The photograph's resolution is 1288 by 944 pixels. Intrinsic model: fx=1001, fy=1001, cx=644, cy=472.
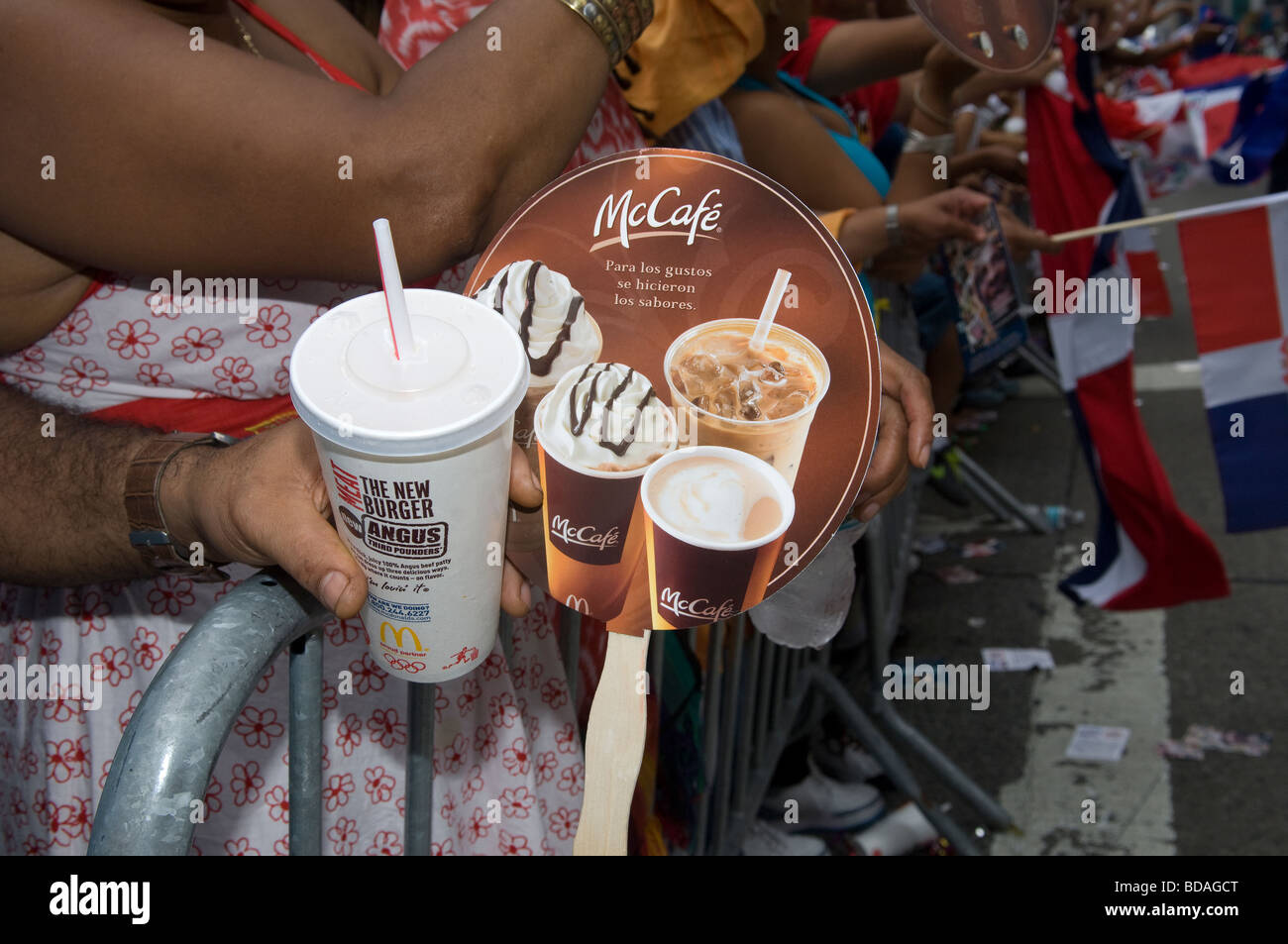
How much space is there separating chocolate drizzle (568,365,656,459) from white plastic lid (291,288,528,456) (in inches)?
3.2

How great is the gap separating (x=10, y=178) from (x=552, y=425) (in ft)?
2.05

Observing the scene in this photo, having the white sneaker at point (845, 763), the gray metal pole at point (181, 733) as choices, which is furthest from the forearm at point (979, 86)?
the gray metal pole at point (181, 733)

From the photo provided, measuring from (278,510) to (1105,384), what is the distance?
131 inches

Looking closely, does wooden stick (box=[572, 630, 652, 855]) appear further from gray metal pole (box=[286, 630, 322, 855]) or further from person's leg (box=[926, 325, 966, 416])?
person's leg (box=[926, 325, 966, 416])

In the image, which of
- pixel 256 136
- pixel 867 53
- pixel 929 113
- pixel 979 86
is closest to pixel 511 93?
pixel 256 136

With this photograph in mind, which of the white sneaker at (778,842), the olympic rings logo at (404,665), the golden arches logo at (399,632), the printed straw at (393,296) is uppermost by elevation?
the printed straw at (393,296)

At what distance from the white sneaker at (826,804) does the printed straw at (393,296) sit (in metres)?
2.55

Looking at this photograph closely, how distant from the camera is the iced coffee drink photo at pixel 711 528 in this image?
0.83m

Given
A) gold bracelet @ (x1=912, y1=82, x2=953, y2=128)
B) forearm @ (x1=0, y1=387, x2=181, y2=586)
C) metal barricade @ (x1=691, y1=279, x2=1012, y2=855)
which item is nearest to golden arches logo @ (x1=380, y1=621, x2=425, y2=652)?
forearm @ (x1=0, y1=387, x2=181, y2=586)

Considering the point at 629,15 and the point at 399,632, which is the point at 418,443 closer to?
the point at 399,632

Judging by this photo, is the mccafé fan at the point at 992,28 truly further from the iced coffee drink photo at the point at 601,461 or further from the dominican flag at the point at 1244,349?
the dominican flag at the point at 1244,349

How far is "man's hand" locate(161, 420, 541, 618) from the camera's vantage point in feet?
2.79
